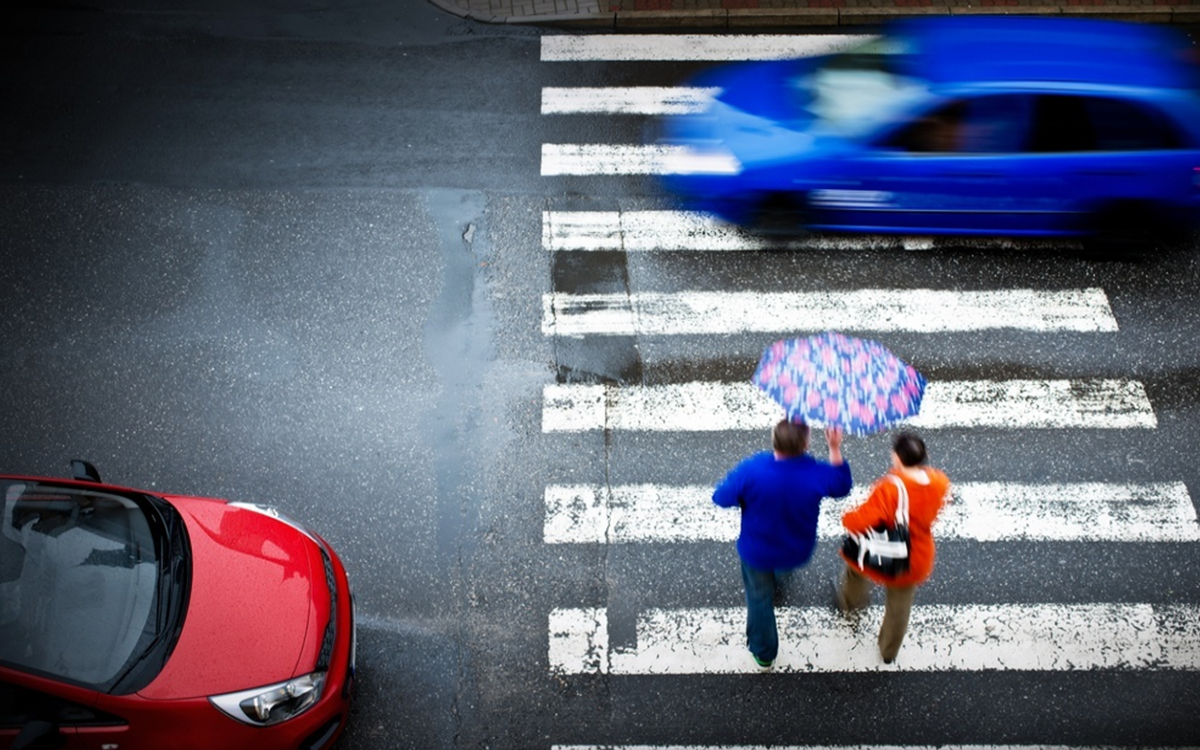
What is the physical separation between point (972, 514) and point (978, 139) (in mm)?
3219

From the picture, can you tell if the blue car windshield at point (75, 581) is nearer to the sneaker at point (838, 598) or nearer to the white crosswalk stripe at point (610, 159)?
the sneaker at point (838, 598)

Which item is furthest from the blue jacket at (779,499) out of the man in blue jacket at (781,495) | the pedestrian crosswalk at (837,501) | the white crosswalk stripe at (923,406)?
the white crosswalk stripe at (923,406)

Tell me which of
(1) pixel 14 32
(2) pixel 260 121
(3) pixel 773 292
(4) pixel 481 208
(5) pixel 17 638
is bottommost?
(5) pixel 17 638

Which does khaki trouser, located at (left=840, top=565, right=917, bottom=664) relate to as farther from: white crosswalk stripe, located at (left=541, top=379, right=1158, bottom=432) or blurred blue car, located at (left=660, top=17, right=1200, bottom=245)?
blurred blue car, located at (left=660, top=17, right=1200, bottom=245)

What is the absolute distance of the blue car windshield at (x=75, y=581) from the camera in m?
5.21

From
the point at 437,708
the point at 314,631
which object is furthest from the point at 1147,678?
the point at 314,631

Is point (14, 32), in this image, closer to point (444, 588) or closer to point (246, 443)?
point (246, 443)

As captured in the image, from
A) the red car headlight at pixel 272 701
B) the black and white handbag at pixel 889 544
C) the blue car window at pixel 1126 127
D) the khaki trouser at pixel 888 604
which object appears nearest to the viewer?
the black and white handbag at pixel 889 544

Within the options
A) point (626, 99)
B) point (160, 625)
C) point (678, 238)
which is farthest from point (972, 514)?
point (626, 99)

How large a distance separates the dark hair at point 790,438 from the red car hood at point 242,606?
9.30 ft

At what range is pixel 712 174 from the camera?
888cm

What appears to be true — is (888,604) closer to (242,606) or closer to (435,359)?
(242,606)

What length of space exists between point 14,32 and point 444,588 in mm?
8744

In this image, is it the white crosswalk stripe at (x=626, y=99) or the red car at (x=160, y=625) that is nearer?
the red car at (x=160, y=625)
